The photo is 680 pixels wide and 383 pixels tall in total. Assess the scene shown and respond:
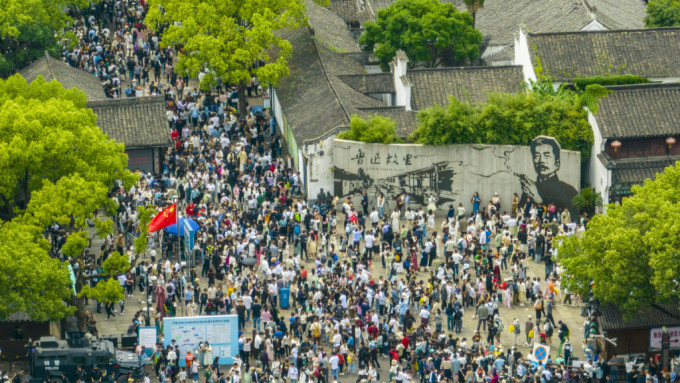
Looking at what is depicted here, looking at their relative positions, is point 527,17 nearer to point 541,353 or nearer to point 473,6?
point 473,6

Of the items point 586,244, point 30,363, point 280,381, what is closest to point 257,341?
point 280,381

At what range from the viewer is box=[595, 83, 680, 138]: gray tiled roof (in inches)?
3361

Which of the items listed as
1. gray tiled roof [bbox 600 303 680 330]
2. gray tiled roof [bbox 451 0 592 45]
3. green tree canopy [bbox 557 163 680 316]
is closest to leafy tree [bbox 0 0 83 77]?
gray tiled roof [bbox 451 0 592 45]

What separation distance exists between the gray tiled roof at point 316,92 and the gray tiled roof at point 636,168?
1460 cm

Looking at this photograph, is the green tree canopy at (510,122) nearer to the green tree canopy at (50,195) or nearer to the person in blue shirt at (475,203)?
the person in blue shirt at (475,203)

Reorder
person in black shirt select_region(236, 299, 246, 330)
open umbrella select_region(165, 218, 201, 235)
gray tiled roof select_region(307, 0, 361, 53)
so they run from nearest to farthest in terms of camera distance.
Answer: person in black shirt select_region(236, 299, 246, 330) → open umbrella select_region(165, 218, 201, 235) → gray tiled roof select_region(307, 0, 361, 53)

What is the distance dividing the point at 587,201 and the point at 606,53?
11953 mm

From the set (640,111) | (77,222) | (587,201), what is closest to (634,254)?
(587,201)

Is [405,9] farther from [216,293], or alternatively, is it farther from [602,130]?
[216,293]

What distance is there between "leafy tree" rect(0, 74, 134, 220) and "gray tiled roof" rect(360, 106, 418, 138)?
19.8 metres

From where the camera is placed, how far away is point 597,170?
86.0 m

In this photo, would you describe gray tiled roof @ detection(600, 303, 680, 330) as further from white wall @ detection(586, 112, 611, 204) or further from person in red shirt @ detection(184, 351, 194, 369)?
person in red shirt @ detection(184, 351, 194, 369)

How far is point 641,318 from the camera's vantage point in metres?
69.9

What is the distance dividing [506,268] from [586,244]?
10.0m
